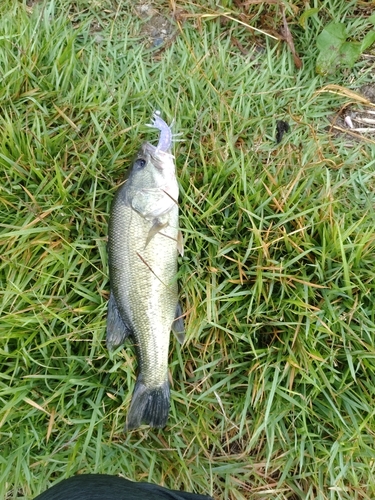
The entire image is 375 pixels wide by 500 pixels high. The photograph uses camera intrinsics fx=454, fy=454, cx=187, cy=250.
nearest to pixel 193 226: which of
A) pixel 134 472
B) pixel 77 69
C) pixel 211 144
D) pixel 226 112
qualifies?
pixel 211 144

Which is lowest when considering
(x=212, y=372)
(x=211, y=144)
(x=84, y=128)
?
(x=212, y=372)

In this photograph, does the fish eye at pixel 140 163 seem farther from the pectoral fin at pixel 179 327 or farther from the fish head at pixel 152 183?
the pectoral fin at pixel 179 327

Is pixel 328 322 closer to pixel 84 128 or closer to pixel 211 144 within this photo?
pixel 211 144

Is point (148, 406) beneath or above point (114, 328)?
beneath

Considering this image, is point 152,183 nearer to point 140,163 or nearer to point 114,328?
point 140,163

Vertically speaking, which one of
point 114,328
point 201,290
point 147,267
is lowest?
point 114,328

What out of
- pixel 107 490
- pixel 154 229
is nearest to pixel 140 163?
pixel 154 229

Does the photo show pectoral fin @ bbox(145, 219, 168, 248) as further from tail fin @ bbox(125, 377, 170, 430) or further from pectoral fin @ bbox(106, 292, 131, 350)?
tail fin @ bbox(125, 377, 170, 430)
